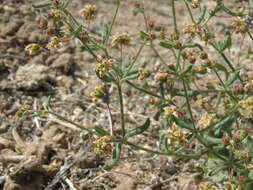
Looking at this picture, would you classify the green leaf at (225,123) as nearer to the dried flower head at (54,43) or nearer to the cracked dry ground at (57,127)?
the cracked dry ground at (57,127)

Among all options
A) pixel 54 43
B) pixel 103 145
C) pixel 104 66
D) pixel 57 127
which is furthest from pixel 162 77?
pixel 57 127

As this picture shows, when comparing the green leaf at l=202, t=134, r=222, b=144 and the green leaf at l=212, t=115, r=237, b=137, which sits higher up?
the green leaf at l=212, t=115, r=237, b=137

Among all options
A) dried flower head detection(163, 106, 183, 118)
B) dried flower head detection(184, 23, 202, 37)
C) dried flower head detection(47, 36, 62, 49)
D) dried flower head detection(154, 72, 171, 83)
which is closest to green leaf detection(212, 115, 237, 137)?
dried flower head detection(163, 106, 183, 118)

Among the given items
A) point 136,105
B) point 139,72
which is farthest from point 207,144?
point 136,105

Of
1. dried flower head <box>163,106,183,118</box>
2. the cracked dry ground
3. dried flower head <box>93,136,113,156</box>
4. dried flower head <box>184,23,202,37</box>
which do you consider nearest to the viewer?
dried flower head <box>93,136,113,156</box>

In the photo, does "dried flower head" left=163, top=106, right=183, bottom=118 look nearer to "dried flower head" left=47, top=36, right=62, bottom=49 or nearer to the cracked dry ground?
"dried flower head" left=47, top=36, right=62, bottom=49

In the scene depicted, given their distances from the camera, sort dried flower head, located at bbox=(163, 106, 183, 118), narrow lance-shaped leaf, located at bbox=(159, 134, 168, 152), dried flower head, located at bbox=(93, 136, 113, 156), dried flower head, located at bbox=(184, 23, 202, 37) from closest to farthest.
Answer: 1. dried flower head, located at bbox=(93, 136, 113, 156)
2. dried flower head, located at bbox=(163, 106, 183, 118)
3. narrow lance-shaped leaf, located at bbox=(159, 134, 168, 152)
4. dried flower head, located at bbox=(184, 23, 202, 37)

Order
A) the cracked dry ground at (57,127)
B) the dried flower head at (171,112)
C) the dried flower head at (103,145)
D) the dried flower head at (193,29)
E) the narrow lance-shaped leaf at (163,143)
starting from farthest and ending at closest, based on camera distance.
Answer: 1. the cracked dry ground at (57,127)
2. the dried flower head at (193,29)
3. the narrow lance-shaped leaf at (163,143)
4. the dried flower head at (171,112)
5. the dried flower head at (103,145)

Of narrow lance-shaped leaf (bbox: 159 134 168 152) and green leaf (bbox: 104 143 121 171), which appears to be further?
narrow lance-shaped leaf (bbox: 159 134 168 152)

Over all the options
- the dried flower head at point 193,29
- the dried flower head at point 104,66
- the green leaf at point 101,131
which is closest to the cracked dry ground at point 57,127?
the green leaf at point 101,131
